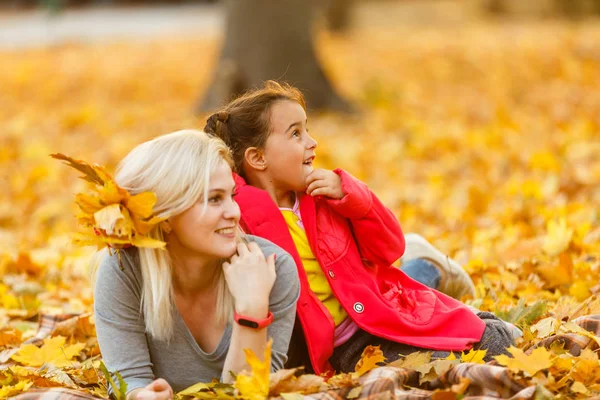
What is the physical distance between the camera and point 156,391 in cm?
259

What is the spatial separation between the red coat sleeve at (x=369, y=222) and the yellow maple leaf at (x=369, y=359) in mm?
305

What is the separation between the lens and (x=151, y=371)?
271cm

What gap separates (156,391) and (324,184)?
0.82 metres

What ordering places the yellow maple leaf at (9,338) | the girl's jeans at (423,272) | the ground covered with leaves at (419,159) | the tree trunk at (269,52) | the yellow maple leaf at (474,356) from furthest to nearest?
the tree trunk at (269,52), the girl's jeans at (423,272), the yellow maple leaf at (9,338), the ground covered with leaves at (419,159), the yellow maple leaf at (474,356)

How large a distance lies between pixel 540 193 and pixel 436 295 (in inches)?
116

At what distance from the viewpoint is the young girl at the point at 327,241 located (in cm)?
286

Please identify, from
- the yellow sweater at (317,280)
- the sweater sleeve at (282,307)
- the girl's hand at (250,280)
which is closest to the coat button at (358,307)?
the yellow sweater at (317,280)

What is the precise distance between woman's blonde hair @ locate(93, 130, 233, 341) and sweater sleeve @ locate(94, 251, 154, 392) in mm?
45

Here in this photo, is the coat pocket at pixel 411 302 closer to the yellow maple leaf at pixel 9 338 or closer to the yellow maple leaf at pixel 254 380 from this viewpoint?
the yellow maple leaf at pixel 254 380

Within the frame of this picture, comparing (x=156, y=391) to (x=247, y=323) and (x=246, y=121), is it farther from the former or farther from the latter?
(x=246, y=121)

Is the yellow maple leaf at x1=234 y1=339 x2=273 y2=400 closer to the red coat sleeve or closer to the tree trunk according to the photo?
the red coat sleeve

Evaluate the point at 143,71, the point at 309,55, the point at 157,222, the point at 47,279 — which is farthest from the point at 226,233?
the point at 143,71

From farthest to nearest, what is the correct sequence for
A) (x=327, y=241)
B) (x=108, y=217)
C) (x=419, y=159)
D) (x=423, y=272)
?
(x=419, y=159)
(x=423, y=272)
(x=327, y=241)
(x=108, y=217)

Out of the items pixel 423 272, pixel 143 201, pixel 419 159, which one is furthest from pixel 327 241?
pixel 419 159
